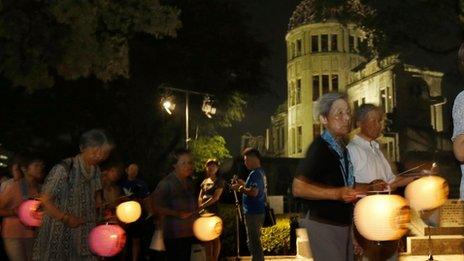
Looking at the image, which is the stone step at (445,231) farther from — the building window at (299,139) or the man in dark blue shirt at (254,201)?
the building window at (299,139)

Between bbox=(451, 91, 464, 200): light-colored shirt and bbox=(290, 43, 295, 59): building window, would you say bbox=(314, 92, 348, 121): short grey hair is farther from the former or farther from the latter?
bbox=(290, 43, 295, 59): building window

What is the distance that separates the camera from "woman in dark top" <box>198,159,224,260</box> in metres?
10.9

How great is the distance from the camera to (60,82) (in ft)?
77.8

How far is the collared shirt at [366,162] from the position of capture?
19.6 ft

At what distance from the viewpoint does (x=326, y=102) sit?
219 inches

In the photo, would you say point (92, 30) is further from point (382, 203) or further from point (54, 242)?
point (382, 203)

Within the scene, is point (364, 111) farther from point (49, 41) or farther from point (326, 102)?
point (49, 41)

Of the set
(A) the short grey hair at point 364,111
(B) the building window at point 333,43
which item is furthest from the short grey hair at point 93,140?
(B) the building window at point 333,43

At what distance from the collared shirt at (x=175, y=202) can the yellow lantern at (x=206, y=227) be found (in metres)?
0.30

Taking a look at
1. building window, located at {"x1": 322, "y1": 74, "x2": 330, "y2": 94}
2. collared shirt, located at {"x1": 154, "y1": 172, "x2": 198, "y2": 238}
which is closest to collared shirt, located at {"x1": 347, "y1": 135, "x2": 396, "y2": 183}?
collared shirt, located at {"x1": 154, "y1": 172, "x2": 198, "y2": 238}

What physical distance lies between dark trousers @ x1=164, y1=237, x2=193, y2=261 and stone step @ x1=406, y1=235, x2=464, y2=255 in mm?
7033

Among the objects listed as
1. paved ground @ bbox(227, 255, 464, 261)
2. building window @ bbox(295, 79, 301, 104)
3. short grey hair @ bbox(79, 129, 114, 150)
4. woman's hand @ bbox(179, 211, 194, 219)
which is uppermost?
building window @ bbox(295, 79, 301, 104)

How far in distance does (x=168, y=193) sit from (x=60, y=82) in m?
16.8

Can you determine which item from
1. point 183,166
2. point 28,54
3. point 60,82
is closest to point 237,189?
point 183,166
